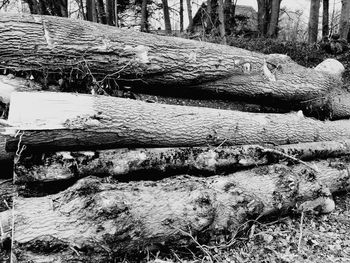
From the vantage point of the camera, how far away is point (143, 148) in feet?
10.2

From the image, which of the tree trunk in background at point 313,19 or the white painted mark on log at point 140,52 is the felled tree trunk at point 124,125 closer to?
the white painted mark on log at point 140,52

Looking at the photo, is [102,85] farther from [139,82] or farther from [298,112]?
[298,112]

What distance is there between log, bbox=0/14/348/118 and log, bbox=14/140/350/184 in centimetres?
93

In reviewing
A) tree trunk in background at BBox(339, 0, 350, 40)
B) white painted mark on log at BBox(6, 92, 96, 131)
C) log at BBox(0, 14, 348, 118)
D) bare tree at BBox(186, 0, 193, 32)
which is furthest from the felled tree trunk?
bare tree at BBox(186, 0, 193, 32)

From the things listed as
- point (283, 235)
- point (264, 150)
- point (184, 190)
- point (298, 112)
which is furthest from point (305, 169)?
point (184, 190)

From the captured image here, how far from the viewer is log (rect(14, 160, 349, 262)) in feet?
7.66

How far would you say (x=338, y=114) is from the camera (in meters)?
4.78

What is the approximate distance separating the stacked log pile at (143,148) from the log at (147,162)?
1cm

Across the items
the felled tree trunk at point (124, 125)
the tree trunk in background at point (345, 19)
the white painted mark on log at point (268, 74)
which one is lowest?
the felled tree trunk at point (124, 125)

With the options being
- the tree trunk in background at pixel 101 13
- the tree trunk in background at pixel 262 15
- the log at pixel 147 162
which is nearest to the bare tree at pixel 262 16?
the tree trunk in background at pixel 262 15

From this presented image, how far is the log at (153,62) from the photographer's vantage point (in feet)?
10.5

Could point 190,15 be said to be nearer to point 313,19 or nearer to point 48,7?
point 313,19

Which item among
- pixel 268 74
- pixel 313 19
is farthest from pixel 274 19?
pixel 268 74

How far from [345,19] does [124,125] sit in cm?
778
